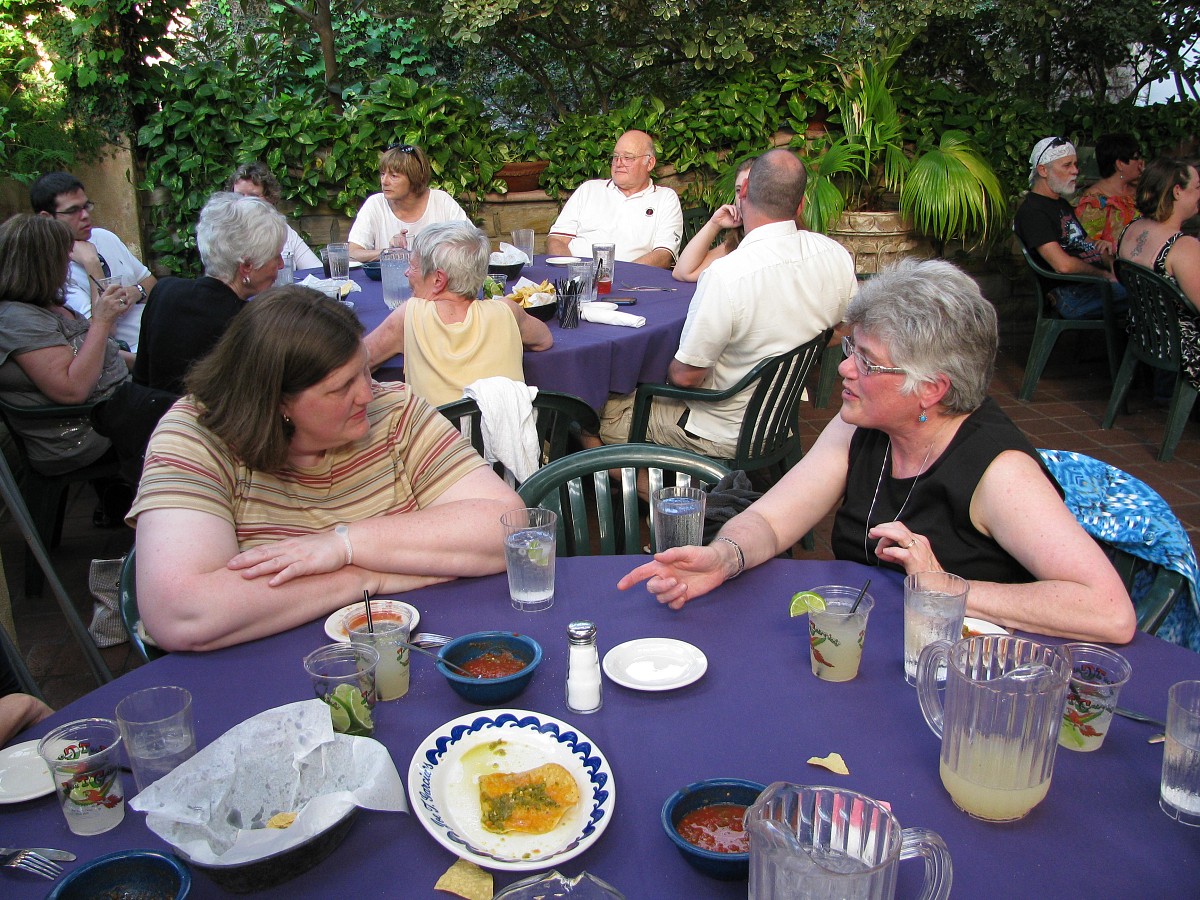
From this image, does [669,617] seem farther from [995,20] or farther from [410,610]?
[995,20]

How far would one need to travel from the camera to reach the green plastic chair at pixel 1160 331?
16.1 ft

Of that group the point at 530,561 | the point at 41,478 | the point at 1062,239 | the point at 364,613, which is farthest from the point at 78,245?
the point at 1062,239

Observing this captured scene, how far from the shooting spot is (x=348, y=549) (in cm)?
178

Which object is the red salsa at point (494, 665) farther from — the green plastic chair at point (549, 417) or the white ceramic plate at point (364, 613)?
the green plastic chair at point (549, 417)

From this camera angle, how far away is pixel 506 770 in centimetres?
130

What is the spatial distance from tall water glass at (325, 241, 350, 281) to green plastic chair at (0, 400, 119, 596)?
147 centimetres

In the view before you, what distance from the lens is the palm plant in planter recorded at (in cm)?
652

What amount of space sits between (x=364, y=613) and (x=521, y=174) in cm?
588

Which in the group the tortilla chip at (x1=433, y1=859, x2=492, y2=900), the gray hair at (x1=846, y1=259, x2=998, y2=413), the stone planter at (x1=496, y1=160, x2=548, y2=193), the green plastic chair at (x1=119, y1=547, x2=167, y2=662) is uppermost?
the stone planter at (x1=496, y1=160, x2=548, y2=193)

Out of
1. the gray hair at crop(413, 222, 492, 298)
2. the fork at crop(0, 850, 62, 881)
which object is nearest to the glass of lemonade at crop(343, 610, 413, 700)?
the fork at crop(0, 850, 62, 881)

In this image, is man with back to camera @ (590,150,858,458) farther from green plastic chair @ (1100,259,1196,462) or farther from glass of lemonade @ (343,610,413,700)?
glass of lemonade @ (343,610,413,700)

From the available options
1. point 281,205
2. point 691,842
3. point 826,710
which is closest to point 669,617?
point 826,710

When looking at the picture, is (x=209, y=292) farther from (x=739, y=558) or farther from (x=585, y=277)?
(x=739, y=558)

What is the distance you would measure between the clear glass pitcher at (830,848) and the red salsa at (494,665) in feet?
1.95
